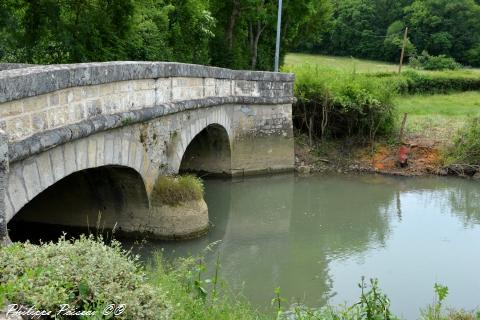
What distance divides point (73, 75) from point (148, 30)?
10.4m

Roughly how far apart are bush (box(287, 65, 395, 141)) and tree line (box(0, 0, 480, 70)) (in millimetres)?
3662

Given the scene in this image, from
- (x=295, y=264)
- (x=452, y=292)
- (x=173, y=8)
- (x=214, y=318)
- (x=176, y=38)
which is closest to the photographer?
(x=214, y=318)

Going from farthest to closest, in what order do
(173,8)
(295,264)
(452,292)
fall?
(173,8)
(295,264)
(452,292)

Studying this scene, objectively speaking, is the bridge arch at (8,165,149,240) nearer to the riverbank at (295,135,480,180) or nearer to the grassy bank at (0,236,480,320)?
the grassy bank at (0,236,480,320)

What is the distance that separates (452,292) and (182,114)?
5.50 metres

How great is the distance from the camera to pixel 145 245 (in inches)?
421

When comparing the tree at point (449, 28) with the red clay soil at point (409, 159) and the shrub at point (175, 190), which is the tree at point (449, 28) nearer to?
the red clay soil at point (409, 159)

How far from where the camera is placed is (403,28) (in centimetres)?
4744

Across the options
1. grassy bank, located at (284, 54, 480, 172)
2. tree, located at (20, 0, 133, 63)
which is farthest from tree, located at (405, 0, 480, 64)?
tree, located at (20, 0, 133, 63)

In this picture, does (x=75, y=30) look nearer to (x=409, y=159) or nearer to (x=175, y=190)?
(x=175, y=190)

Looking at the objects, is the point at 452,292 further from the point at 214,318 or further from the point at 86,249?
the point at 86,249

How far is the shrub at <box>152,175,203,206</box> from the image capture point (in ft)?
35.7

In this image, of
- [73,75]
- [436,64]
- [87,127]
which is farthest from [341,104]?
[436,64]

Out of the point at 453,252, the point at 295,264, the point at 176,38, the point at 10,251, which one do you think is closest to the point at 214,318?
the point at 10,251
